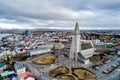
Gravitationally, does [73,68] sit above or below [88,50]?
below

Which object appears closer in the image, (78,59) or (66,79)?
(66,79)

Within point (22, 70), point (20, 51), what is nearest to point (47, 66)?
point (22, 70)

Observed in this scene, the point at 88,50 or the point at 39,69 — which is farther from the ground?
the point at 88,50

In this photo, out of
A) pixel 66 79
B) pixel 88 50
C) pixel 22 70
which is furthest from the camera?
pixel 88 50

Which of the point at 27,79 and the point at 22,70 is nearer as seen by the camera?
the point at 27,79

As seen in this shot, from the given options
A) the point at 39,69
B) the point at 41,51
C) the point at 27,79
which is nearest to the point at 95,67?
the point at 39,69

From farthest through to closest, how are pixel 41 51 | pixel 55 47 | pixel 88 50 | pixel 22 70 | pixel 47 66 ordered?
pixel 55 47 < pixel 41 51 < pixel 88 50 < pixel 47 66 < pixel 22 70

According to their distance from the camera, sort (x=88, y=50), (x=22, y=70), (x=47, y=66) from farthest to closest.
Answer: (x=88, y=50), (x=47, y=66), (x=22, y=70)

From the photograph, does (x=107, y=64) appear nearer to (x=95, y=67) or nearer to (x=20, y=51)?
(x=95, y=67)

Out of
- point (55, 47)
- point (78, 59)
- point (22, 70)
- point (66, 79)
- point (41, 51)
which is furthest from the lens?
A: point (55, 47)

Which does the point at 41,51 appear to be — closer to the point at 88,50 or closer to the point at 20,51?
the point at 20,51
